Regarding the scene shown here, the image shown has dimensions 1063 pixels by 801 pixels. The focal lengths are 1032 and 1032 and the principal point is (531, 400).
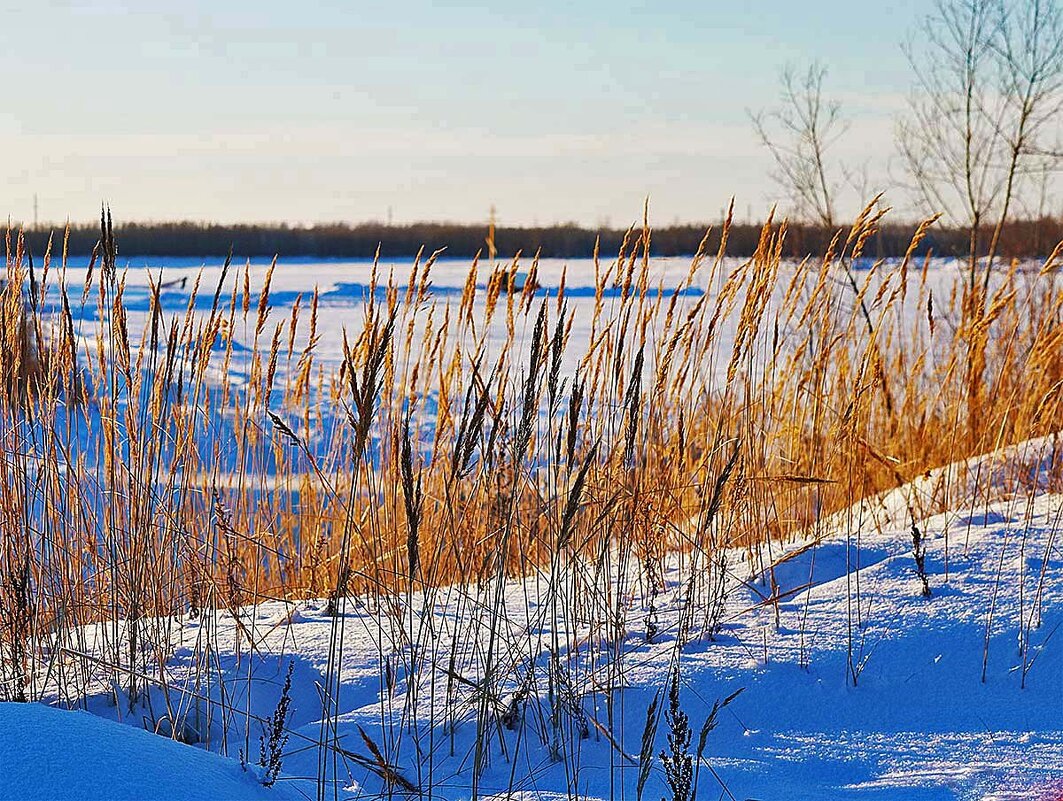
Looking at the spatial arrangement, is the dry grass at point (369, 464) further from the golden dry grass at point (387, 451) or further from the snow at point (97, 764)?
the snow at point (97, 764)

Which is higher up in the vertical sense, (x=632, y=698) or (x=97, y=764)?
(x=97, y=764)

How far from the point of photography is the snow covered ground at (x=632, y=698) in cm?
167

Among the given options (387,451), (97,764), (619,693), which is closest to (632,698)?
(619,693)

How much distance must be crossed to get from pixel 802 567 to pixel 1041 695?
0.82 meters

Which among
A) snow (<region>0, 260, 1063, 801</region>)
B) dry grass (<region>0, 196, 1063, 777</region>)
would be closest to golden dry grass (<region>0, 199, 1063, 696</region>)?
dry grass (<region>0, 196, 1063, 777</region>)

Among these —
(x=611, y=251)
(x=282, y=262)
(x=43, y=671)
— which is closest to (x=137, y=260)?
(x=282, y=262)

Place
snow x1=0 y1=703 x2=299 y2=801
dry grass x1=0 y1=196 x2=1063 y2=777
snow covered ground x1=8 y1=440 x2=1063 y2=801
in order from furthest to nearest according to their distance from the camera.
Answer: dry grass x1=0 y1=196 x2=1063 y2=777 < snow covered ground x1=8 y1=440 x2=1063 y2=801 < snow x1=0 y1=703 x2=299 y2=801

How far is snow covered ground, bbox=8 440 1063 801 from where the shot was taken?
1.67 metres

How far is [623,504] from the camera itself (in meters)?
2.40

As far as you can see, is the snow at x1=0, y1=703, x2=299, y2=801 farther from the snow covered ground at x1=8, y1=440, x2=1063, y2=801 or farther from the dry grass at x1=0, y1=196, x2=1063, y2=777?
the dry grass at x1=0, y1=196, x2=1063, y2=777

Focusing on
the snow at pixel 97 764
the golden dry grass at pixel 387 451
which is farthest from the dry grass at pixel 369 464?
the snow at pixel 97 764

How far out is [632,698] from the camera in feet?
6.88

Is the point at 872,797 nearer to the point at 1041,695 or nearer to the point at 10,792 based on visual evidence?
the point at 1041,695

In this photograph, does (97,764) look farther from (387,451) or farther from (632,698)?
(387,451)
